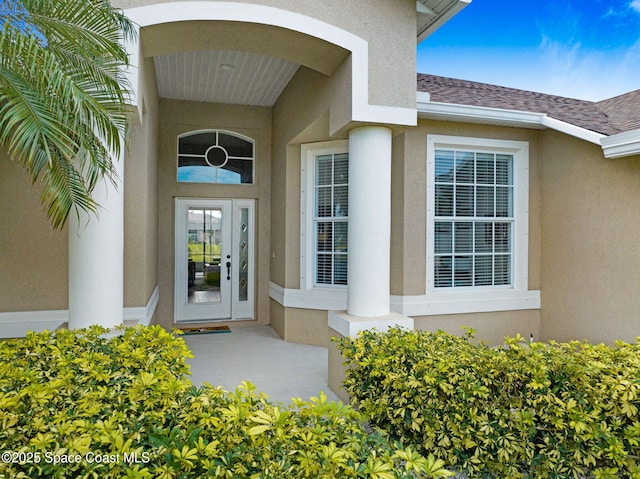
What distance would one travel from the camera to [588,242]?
6.61m

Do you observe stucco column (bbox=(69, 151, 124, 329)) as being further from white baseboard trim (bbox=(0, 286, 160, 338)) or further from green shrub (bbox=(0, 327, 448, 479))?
green shrub (bbox=(0, 327, 448, 479))

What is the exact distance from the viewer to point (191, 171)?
28.9 ft

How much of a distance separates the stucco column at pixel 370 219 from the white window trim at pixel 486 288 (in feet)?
5.66

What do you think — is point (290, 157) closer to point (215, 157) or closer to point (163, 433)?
point (215, 157)

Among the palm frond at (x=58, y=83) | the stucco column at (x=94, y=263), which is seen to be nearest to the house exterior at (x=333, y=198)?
the stucco column at (x=94, y=263)

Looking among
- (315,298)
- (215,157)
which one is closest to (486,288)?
(315,298)

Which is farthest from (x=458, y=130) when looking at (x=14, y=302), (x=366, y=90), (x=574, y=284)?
(x=14, y=302)

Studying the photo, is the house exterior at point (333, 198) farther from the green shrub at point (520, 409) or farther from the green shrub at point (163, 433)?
the green shrub at point (163, 433)

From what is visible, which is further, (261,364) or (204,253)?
(204,253)

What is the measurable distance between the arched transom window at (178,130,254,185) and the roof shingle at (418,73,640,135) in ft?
12.8

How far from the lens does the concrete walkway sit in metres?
5.45

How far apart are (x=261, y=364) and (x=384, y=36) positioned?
191 inches

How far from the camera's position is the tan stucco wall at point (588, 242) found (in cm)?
602

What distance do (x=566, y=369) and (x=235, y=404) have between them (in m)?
2.44
